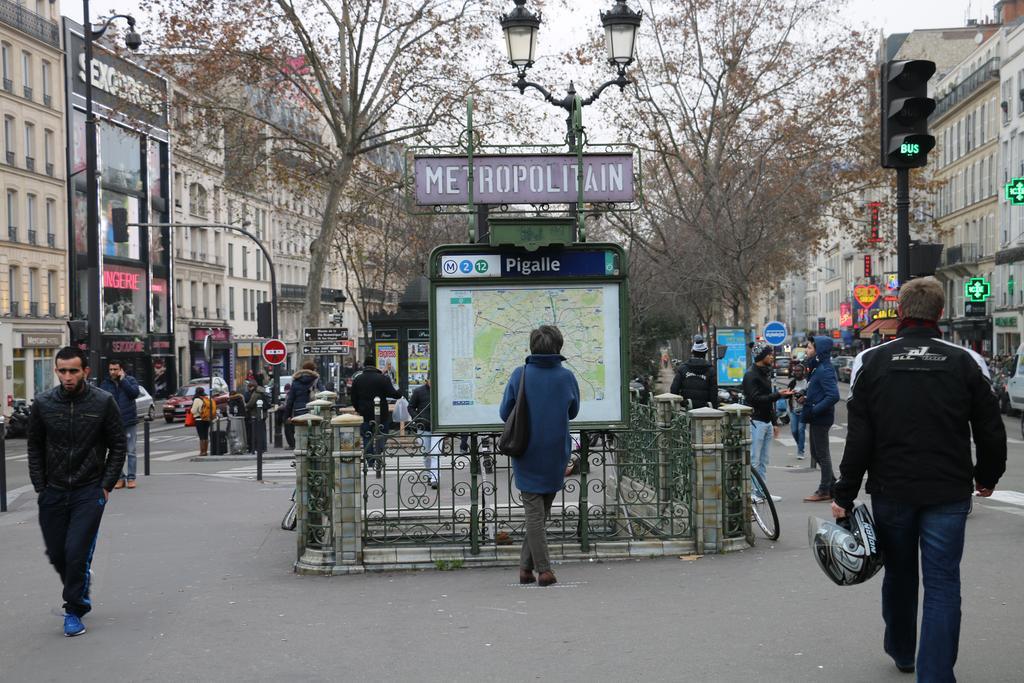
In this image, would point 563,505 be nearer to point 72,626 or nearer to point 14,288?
point 72,626

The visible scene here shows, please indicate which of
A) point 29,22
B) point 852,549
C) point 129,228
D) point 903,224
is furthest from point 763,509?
point 129,228

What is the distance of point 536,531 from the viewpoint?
27.9 feet

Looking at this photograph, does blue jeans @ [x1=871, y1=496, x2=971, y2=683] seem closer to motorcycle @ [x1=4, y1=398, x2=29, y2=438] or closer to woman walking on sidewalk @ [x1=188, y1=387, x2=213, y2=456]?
woman walking on sidewalk @ [x1=188, y1=387, x2=213, y2=456]

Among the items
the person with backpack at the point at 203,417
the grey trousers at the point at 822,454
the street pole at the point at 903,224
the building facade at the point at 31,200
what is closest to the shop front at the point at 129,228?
the building facade at the point at 31,200

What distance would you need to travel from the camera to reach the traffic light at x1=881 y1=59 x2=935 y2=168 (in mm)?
8727

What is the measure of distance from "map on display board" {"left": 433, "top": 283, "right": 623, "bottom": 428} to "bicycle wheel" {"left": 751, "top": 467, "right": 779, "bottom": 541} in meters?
1.53

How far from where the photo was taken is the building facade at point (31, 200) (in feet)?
159

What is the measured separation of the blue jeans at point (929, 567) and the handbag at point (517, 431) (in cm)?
311

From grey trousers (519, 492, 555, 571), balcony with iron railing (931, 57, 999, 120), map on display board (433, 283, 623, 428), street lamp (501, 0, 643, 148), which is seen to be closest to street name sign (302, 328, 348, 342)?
street lamp (501, 0, 643, 148)

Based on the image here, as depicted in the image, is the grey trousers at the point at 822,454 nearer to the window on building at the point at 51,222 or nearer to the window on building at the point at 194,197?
the window on building at the point at 51,222

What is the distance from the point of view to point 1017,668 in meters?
6.13

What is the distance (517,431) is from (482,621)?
4.54 ft

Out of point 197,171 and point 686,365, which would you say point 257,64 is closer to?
point 686,365

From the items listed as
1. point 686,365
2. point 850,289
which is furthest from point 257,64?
point 850,289
